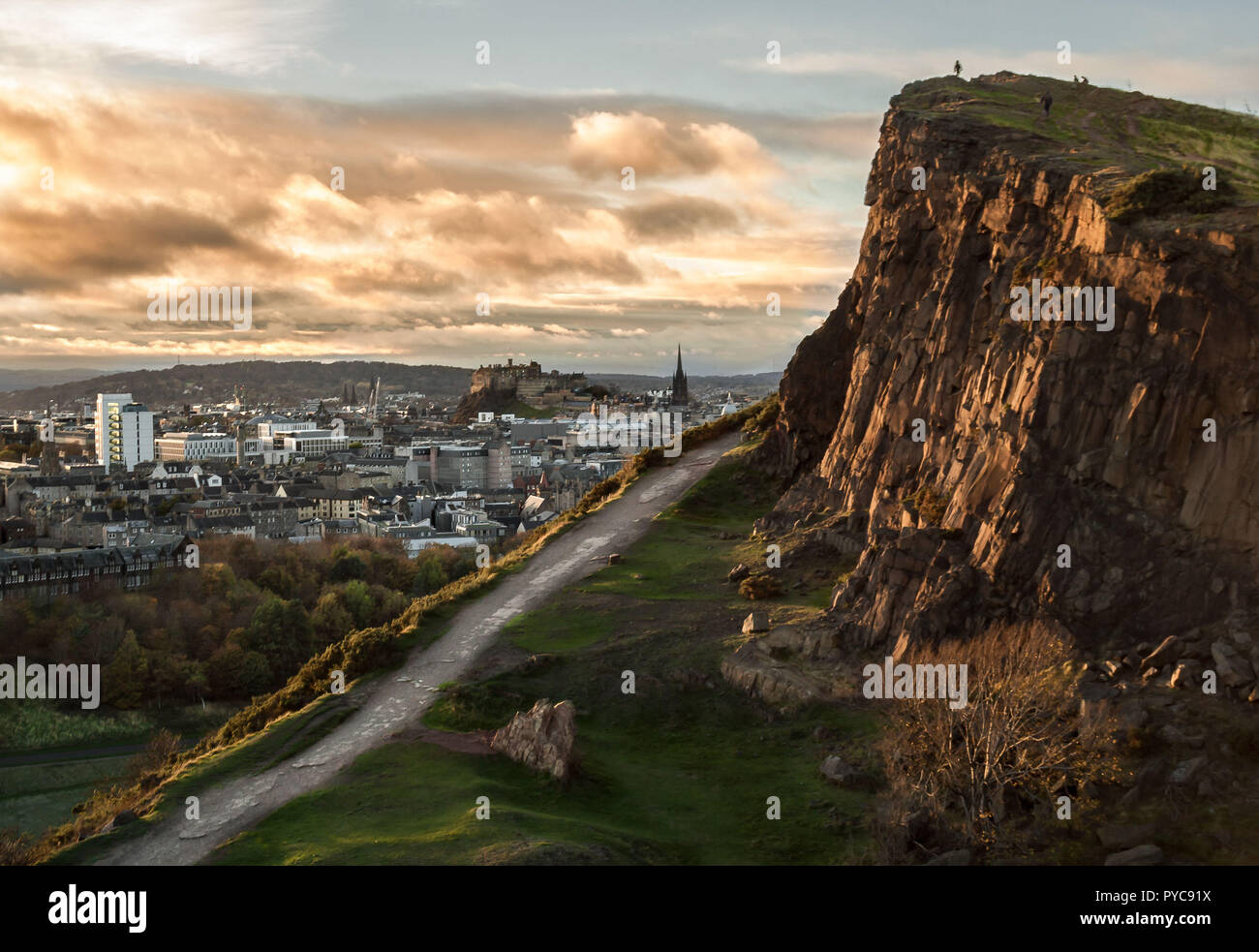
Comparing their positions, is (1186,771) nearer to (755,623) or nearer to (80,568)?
(755,623)

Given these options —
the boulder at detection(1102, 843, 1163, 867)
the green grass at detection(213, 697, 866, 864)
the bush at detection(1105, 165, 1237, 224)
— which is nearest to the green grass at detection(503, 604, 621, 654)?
the green grass at detection(213, 697, 866, 864)

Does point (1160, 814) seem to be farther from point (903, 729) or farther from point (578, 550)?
point (578, 550)

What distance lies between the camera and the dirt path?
1115 inches

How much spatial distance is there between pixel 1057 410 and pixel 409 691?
2101cm

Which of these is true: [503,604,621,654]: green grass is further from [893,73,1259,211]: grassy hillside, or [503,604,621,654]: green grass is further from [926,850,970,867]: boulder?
[893,73,1259,211]: grassy hillside

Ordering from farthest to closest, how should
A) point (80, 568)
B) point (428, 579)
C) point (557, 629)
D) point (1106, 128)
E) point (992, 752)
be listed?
point (428, 579) < point (80, 568) < point (1106, 128) < point (557, 629) < point (992, 752)

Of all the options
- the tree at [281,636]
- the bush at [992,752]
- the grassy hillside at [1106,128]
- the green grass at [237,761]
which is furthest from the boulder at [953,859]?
the tree at [281,636]

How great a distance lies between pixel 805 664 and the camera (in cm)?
3625

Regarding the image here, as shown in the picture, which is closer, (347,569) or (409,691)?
(409,691)

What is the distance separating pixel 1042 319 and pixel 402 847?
24.0 meters

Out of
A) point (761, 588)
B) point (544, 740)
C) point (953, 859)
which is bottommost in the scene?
point (953, 859)

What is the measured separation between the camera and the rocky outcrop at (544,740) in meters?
30.3

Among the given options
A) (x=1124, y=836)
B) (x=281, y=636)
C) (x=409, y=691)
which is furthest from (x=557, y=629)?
(x=281, y=636)

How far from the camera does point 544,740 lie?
30906 mm
